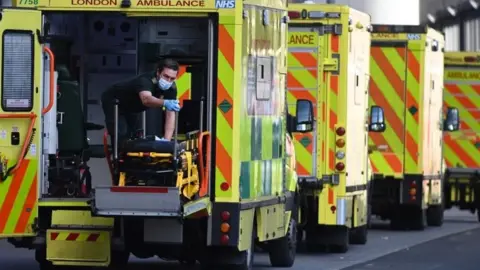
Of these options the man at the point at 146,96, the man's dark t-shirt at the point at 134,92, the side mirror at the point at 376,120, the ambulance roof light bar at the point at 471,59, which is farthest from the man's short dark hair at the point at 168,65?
the ambulance roof light bar at the point at 471,59

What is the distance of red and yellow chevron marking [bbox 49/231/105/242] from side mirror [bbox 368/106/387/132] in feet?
29.5

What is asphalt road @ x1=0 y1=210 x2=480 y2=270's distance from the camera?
17.2 metres

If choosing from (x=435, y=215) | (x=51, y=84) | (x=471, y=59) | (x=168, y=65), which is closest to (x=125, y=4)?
(x=168, y=65)

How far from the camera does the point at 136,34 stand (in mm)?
15086

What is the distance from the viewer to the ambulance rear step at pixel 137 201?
41.1 ft

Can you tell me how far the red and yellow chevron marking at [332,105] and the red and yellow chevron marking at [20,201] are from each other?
6.28 metres

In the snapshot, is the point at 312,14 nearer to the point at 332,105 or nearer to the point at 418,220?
the point at 332,105

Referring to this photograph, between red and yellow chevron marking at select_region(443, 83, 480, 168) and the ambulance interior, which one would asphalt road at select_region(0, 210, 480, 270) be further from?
red and yellow chevron marking at select_region(443, 83, 480, 168)

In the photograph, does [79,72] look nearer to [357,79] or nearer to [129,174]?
[129,174]

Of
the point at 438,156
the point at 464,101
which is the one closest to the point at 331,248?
the point at 438,156

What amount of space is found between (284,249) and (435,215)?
10.1 meters

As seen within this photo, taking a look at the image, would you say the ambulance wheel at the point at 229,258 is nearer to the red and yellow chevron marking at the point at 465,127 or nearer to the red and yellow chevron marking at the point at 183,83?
the red and yellow chevron marking at the point at 183,83

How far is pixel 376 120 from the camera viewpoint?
71.8ft

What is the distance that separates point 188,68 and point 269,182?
53.6 inches
